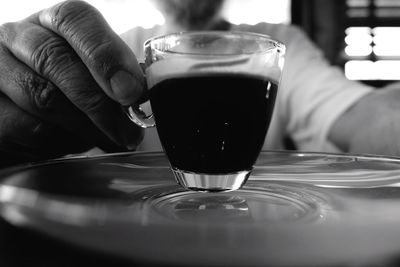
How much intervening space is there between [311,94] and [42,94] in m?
0.98

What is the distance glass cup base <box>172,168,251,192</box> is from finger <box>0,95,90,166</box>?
0.26 metres

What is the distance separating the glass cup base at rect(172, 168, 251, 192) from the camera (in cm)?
40

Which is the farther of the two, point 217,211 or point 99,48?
point 99,48

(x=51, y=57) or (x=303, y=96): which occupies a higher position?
(x=51, y=57)

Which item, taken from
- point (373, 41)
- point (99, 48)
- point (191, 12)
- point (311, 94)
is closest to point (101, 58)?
point (99, 48)

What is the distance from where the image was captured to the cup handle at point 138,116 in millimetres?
489

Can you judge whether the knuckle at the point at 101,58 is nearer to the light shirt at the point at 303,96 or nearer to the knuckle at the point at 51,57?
the knuckle at the point at 51,57

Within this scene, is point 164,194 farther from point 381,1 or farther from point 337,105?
point 381,1

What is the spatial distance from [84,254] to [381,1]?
129 inches

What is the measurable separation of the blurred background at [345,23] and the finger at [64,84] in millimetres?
1660

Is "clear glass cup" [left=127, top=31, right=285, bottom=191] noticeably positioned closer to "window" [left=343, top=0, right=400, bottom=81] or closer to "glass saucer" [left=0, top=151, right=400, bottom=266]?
"glass saucer" [left=0, top=151, right=400, bottom=266]

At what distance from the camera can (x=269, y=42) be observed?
43cm

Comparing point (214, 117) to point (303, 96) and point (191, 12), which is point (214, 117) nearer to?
point (303, 96)

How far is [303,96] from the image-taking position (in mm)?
1419
